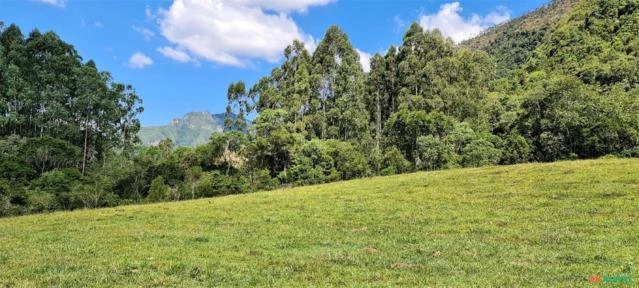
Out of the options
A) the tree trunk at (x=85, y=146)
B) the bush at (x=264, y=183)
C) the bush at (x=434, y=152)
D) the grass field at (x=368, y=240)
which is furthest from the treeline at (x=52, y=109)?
the bush at (x=434, y=152)

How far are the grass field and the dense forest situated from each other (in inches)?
1048

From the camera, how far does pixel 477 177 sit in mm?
41312

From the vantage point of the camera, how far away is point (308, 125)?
93.1 meters

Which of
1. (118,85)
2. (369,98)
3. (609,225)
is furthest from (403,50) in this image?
(609,225)

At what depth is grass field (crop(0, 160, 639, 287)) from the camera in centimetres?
1406

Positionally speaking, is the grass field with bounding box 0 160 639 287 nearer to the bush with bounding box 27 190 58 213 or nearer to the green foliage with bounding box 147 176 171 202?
the bush with bounding box 27 190 58 213

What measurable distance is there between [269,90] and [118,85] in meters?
33.0

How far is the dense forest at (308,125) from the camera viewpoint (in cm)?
6569

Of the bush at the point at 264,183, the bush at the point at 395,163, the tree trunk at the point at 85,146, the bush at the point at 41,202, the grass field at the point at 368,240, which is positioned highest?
the tree trunk at the point at 85,146

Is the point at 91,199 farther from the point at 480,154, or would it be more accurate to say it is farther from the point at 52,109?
the point at 480,154

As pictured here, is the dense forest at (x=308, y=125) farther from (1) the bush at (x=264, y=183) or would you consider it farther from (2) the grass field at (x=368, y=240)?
(2) the grass field at (x=368, y=240)

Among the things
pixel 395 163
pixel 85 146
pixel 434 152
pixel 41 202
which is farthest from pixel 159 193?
pixel 434 152

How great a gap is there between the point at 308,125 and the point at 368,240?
7297cm

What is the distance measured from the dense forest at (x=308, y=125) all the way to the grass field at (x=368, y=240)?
26608mm
